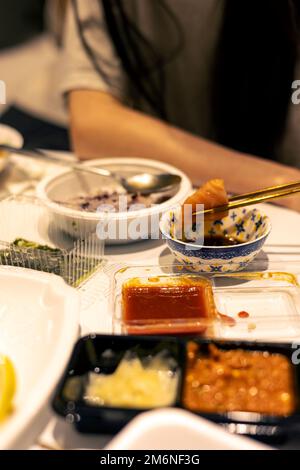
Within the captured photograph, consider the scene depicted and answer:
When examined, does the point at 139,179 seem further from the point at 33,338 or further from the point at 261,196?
the point at 33,338

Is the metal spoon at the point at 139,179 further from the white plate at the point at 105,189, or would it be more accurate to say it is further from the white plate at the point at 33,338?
the white plate at the point at 33,338

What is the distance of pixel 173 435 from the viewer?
2.18ft

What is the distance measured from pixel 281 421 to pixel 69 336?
34 cm

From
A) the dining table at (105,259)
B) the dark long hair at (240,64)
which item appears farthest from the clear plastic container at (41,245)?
the dark long hair at (240,64)

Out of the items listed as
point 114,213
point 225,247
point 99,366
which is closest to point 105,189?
point 114,213

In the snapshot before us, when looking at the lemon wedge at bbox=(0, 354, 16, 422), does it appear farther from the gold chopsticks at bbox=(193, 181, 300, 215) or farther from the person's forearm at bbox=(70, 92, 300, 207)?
the person's forearm at bbox=(70, 92, 300, 207)

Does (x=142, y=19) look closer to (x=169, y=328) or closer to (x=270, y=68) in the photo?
(x=270, y=68)

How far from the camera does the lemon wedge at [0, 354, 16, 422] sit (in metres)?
0.78

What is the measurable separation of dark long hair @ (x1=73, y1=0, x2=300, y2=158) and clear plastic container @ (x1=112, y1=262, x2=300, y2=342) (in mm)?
831

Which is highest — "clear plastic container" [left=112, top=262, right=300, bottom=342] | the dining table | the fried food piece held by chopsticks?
the fried food piece held by chopsticks

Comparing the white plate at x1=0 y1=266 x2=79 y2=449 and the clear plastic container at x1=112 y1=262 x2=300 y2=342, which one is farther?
the clear plastic container at x1=112 y1=262 x2=300 y2=342

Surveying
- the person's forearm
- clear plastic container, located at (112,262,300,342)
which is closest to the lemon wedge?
clear plastic container, located at (112,262,300,342)

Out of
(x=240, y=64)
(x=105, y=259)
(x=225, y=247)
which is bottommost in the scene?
(x=105, y=259)

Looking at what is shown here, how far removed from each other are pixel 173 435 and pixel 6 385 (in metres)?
0.30
